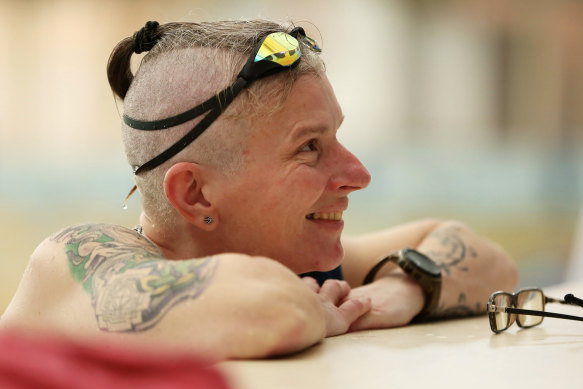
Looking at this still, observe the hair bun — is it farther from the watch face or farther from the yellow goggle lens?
the watch face

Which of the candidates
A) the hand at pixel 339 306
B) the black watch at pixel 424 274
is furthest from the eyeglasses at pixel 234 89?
the black watch at pixel 424 274

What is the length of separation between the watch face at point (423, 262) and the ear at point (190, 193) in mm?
650

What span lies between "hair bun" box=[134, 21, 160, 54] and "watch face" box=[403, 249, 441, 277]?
0.92m

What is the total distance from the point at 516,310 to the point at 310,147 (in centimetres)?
62

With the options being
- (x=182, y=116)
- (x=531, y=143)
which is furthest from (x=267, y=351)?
(x=531, y=143)

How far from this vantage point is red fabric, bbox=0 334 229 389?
0.84 meters

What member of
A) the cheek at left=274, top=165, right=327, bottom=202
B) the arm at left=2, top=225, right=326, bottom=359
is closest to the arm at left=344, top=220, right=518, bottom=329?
the cheek at left=274, top=165, right=327, bottom=202

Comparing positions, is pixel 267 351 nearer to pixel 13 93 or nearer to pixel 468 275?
pixel 468 275

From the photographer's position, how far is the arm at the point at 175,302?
121 cm

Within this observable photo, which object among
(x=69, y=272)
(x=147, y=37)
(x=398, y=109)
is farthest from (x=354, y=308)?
(x=398, y=109)

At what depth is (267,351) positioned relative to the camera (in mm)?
1230

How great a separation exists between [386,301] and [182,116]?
0.73 metres

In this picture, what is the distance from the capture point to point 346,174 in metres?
1.76

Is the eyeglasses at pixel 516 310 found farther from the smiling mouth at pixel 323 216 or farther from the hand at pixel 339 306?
the smiling mouth at pixel 323 216
